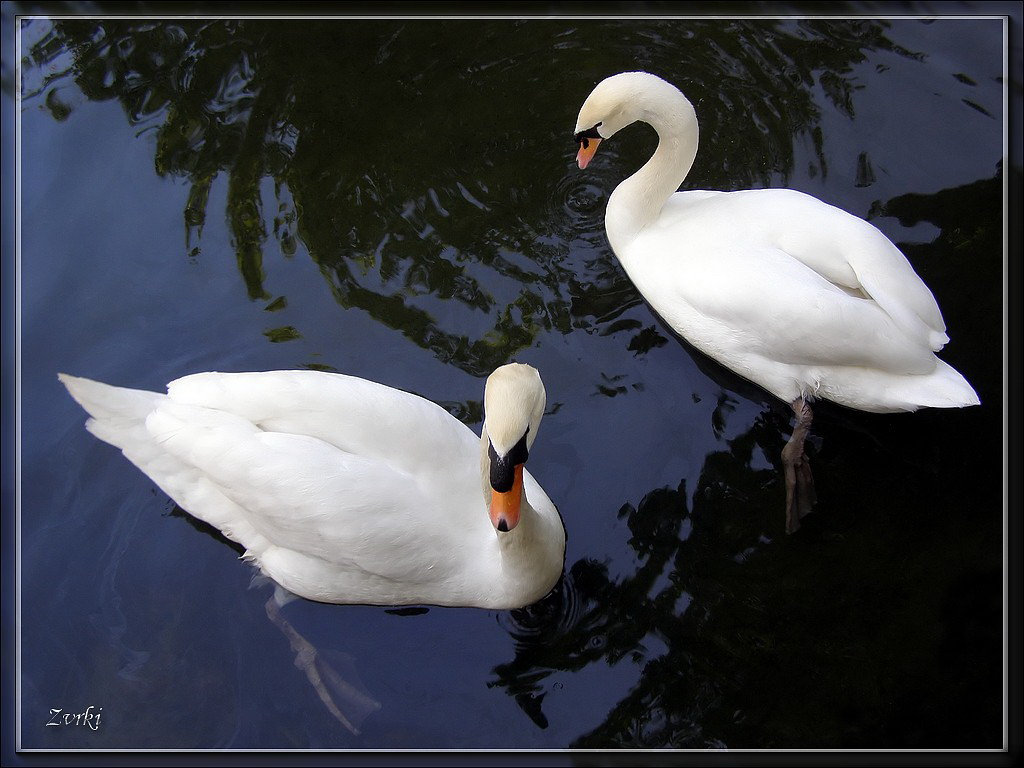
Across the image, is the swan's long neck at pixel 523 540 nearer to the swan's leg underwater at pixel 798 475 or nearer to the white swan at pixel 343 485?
the white swan at pixel 343 485

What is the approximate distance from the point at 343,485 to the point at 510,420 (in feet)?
2.34

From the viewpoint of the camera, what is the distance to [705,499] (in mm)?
4312

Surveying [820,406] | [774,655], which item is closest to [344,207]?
[820,406]

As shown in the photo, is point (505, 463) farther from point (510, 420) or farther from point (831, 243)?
point (831, 243)

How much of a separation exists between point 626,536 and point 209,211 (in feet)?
9.32

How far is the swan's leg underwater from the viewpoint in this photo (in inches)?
166

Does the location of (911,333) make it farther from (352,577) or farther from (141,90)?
(141,90)

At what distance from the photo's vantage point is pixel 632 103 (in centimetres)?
446

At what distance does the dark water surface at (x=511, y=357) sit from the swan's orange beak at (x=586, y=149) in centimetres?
46

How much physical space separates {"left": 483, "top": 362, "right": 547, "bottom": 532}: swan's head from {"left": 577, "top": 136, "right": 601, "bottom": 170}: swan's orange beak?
5.91 feet

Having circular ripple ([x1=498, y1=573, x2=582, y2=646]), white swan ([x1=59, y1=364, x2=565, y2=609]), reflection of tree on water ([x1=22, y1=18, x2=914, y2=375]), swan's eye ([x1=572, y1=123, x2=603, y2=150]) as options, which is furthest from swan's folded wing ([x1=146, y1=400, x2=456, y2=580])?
swan's eye ([x1=572, y1=123, x2=603, y2=150])

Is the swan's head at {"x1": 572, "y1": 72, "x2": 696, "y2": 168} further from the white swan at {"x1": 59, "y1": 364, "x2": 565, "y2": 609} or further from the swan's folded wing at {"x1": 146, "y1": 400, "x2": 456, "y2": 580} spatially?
the swan's folded wing at {"x1": 146, "y1": 400, "x2": 456, "y2": 580}

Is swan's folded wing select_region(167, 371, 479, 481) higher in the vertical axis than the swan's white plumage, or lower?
higher

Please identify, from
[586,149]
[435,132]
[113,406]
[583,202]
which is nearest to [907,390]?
[586,149]
